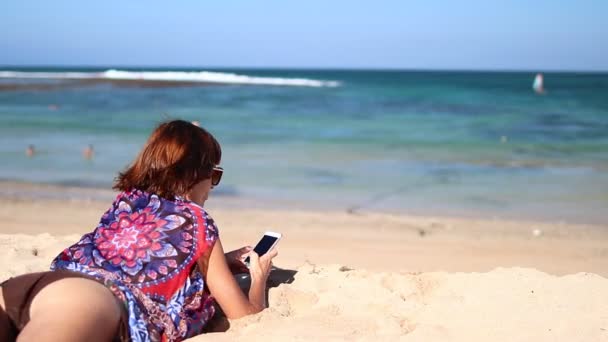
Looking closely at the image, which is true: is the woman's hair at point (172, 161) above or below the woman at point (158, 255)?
above

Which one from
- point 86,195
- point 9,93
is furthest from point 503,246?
point 9,93

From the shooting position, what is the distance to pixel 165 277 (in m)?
2.66

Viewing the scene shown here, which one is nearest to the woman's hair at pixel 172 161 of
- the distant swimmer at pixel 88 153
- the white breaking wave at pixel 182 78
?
the distant swimmer at pixel 88 153

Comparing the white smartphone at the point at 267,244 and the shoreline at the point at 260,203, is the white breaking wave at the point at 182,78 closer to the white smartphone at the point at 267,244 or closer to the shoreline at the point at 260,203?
the shoreline at the point at 260,203

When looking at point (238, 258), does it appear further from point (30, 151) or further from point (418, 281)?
point (30, 151)

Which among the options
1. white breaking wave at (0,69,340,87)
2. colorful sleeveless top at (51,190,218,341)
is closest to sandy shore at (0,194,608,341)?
colorful sleeveless top at (51,190,218,341)

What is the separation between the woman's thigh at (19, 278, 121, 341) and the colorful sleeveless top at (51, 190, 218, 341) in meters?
0.14

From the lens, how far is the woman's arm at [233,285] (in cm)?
275

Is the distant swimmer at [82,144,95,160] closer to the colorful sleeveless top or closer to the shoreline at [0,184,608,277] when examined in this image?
the shoreline at [0,184,608,277]

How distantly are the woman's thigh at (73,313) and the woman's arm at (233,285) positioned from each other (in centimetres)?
47

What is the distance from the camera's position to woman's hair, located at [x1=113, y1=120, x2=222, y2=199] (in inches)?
108

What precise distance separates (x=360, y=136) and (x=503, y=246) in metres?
9.40

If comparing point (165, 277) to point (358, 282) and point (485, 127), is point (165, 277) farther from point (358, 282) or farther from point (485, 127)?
point (485, 127)

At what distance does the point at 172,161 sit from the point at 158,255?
0.40 meters
